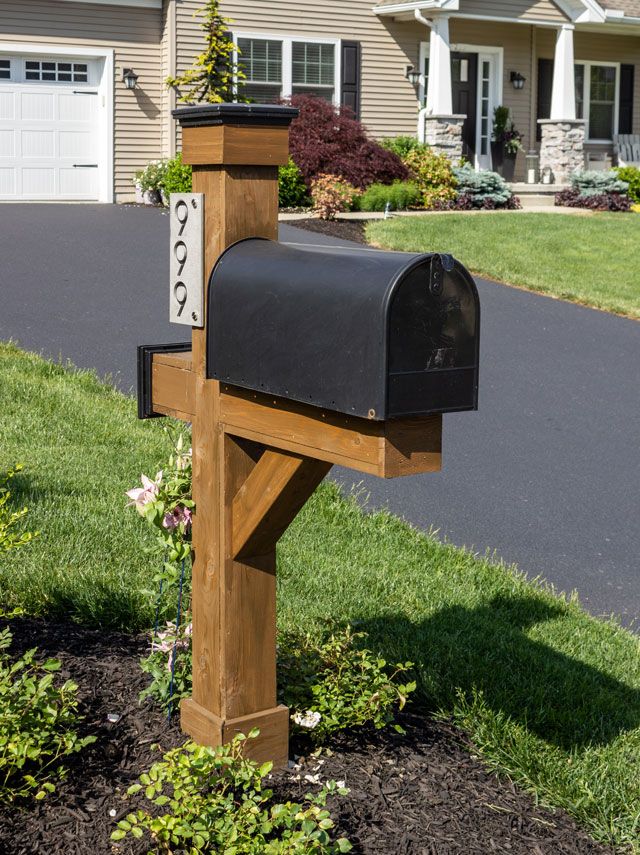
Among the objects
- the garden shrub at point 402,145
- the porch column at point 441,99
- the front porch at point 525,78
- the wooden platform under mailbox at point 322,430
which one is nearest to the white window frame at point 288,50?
the garden shrub at point 402,145

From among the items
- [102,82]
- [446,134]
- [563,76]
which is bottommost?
[446,134]

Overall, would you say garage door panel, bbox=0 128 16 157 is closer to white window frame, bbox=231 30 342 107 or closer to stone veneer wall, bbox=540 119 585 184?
white window frame, bbox=231 30 342 107

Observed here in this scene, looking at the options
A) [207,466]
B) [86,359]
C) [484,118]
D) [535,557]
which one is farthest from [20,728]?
[484,118]

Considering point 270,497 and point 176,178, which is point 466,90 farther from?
point 270,497

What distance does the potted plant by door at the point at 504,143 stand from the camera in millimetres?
23625

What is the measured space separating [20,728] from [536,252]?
1292 centimetres

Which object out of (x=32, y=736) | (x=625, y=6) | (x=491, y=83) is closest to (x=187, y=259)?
(x=32, y=736)

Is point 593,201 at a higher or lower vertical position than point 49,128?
lower

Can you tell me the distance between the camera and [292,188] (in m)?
18.3

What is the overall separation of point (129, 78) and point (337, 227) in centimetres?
568

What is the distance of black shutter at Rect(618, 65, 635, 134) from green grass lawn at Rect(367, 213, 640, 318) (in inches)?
344

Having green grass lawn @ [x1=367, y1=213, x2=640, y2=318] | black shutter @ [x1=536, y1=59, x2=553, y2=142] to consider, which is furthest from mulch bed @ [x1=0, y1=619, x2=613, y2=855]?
black shutter @ [x1=536, y1=59, x2=553, y2=142]

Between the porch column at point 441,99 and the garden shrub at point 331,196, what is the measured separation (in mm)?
4101

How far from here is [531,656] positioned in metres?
4.22
